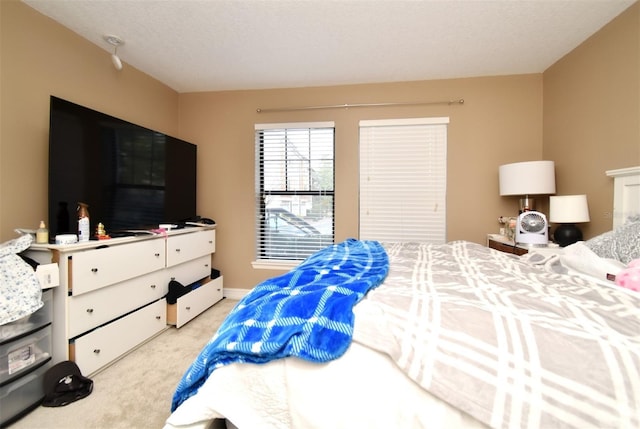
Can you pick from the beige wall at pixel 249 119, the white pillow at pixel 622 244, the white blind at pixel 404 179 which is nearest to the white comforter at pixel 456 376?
the white pillow at pixel 622 244

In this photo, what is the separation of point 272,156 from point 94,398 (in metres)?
2.53

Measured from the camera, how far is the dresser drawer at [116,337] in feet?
5.40

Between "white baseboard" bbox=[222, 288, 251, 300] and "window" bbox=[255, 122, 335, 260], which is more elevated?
"window" bbox=[255, 122, 335, 260]

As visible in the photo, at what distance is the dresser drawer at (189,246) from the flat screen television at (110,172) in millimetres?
287

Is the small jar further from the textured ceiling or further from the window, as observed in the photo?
the window

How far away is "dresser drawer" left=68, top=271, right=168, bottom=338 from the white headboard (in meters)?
3.55

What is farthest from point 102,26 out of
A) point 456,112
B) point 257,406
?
point 456,112

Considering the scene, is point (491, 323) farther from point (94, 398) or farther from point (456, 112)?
point (456, 112)

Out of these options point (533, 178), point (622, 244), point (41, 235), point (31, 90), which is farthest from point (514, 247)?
point (31, 90)

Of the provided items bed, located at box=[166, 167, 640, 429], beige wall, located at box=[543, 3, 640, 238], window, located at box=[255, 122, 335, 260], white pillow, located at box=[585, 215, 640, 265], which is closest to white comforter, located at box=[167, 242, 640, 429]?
bed, located at box=[166, 167, 640, 429]

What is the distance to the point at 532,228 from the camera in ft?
7.45

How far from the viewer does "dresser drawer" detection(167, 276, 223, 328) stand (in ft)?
7.67

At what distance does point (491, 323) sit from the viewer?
0.79m

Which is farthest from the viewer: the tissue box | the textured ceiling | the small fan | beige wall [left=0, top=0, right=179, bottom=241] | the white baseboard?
the white baseboard
